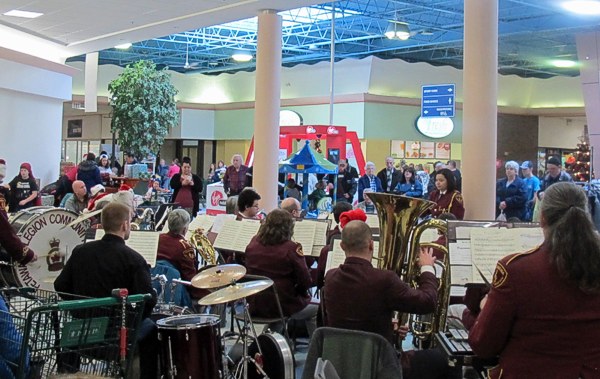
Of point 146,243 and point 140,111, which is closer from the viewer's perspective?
point 146,243

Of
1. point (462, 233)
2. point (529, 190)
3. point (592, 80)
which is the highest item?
point (592, 80)

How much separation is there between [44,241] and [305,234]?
2.19 meters

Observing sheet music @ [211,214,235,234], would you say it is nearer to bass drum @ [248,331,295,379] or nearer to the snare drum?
bass drum @ [248,331,295,379]

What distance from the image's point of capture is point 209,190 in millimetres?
15438

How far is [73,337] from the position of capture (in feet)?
10.8

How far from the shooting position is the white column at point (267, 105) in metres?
11.1

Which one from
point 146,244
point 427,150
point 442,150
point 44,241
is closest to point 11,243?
point 44,241

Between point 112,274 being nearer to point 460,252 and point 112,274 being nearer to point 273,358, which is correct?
point 273,358

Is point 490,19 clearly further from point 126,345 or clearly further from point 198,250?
point 126,345

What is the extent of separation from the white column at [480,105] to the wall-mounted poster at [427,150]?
50.0ft

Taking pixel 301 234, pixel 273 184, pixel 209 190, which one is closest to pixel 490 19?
pixel 301 234

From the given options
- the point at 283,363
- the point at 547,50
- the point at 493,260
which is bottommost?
the point at 283,363

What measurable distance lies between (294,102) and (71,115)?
11.4 metres

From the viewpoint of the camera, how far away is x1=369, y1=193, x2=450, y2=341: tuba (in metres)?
4.20
